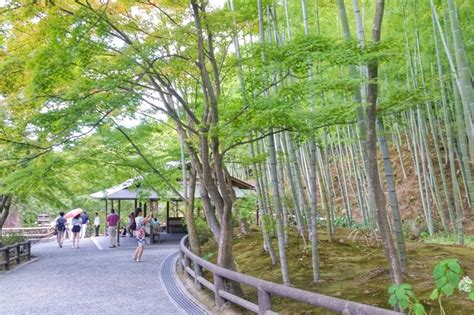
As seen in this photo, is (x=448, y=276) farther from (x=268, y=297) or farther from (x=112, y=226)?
(x=112, y=226)

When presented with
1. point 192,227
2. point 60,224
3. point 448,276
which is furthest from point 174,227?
point 448,276

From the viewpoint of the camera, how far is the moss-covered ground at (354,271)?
4345mm

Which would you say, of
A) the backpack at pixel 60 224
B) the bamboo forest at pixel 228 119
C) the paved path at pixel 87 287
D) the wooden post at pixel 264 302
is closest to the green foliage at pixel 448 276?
the bamboo forest at pixel 228 119

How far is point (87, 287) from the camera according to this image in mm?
6359

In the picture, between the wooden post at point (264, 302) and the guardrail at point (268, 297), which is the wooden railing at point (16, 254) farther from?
the wooden post at point (264, 302)

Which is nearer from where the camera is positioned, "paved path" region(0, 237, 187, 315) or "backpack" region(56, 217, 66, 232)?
"paved path" region(0, 237, 187, 315)

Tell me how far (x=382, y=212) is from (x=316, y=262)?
2051 millimetres

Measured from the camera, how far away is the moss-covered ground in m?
4.34

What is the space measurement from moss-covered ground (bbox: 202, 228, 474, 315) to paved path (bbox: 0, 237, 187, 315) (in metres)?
1.45

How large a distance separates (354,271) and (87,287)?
4038 millimetres

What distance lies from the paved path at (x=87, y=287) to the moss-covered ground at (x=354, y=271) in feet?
4.76

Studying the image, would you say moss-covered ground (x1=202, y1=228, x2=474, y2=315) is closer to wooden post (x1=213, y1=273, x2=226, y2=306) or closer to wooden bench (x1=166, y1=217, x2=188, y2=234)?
wooden post (x1=213, y1=273, x2=226, y2=306)

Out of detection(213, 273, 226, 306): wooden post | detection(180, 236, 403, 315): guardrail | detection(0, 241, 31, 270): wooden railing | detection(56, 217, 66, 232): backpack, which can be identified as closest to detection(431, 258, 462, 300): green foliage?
detection(180, 236, 403, 315): guardrail

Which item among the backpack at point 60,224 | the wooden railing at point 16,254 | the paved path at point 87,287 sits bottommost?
the paved path at point 87,287
